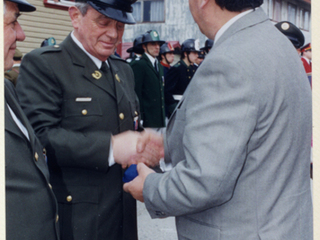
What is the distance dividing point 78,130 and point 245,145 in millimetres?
1151

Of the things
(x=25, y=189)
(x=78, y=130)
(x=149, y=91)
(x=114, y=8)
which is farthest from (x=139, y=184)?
(x=149, y=91)

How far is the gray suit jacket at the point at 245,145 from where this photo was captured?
54.7 inches

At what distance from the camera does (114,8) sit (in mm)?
2365

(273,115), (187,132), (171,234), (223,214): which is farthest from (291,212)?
(171,234)

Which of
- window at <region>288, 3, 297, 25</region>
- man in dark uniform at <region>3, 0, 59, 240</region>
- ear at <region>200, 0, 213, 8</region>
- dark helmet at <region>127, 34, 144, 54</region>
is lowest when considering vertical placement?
window at <region>288, 3, 297, 25</region>

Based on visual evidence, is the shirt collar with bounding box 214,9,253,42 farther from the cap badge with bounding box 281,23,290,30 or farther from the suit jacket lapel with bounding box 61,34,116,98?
the cap badge with bounding box 281,23,290,30

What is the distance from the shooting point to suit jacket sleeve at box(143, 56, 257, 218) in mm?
1383

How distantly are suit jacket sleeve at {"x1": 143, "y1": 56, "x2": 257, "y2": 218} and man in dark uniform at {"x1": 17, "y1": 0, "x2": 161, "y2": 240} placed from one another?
2.67 ft

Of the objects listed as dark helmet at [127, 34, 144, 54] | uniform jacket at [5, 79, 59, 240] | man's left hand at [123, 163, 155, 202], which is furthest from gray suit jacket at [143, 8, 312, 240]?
dark helmet at [127, 34, 144, 54]

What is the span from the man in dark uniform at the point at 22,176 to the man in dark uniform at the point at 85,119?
31 centimetres

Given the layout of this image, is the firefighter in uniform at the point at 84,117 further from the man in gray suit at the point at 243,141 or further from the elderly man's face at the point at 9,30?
the man in gray suit at the point at 243,141

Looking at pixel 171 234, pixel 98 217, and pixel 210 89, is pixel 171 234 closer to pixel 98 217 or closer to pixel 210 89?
pixel 98 217

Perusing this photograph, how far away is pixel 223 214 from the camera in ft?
4.98

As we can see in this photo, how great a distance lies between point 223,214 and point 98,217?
1.01 metres
